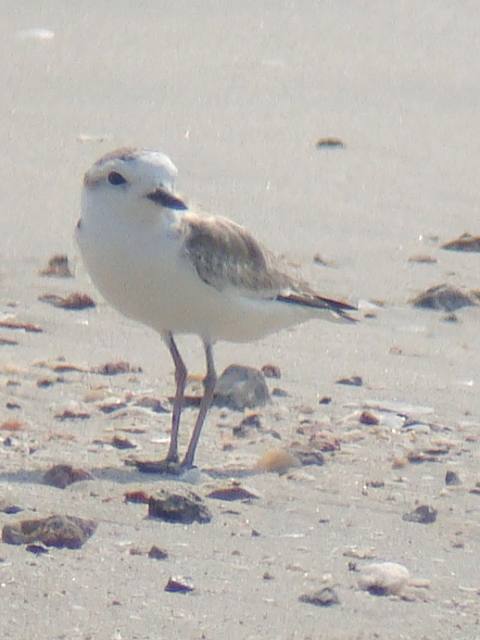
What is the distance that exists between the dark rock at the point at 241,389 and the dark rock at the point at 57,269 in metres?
1.33

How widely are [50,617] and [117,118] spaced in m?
5.27

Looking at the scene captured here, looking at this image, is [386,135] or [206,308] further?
[386,135]

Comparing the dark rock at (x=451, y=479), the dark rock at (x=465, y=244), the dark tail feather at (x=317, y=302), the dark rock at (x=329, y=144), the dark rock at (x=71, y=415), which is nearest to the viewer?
the dark rock at (x=451, y=479)

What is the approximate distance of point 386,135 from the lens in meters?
8.69

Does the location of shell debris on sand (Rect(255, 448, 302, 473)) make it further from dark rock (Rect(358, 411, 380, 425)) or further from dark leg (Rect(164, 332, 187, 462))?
dark rock (Rect(358, 411, 380, 425))

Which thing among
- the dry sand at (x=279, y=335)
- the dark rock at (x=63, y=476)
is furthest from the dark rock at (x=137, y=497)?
the dark rock at (x=63, y=476)

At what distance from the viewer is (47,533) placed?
13.4 feet

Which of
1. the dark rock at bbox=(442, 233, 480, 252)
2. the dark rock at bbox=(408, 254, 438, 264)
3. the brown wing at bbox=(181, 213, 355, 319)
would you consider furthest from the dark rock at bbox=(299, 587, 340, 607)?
the dark rock at bbox=(442, 233, 480, 252)

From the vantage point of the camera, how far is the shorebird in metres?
4.99

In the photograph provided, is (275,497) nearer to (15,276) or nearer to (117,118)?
(15,276)

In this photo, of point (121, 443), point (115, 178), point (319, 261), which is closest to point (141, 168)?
point (115, 178)

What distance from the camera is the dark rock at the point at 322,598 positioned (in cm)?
387

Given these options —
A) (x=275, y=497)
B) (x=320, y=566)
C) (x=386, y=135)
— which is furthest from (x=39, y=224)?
(x=320, y=566)

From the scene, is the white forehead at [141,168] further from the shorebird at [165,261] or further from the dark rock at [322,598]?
the dark rock at [322,598]
